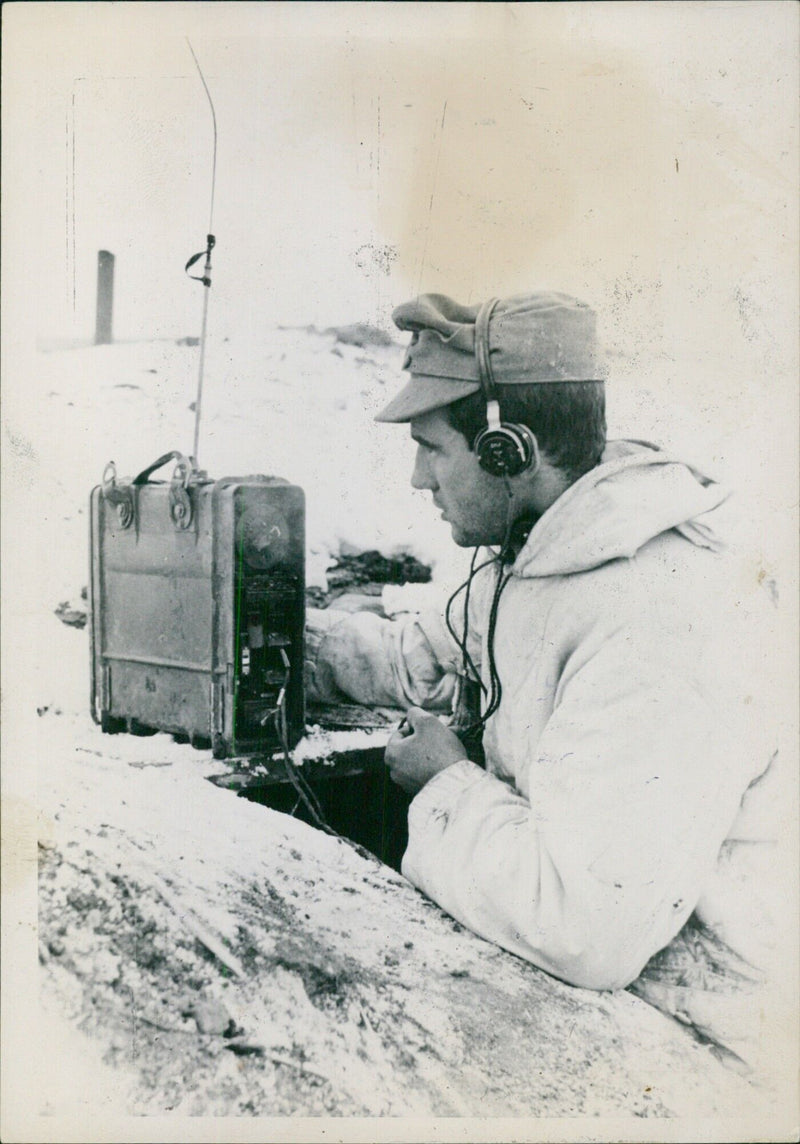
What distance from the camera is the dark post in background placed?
207cm

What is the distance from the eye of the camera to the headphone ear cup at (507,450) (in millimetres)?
1836

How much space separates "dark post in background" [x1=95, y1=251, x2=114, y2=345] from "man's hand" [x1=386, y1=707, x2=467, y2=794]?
1.05 m

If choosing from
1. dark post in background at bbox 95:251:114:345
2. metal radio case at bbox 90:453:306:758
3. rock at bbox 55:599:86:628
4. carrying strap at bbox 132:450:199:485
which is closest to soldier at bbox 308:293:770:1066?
metal radio case at bbox 90:453:306:758

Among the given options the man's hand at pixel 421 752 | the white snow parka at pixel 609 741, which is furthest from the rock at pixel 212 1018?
the man's hand at pixel 421 752

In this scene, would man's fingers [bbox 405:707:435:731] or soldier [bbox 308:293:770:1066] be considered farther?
man's fingers [bbox 405:707:435:731]

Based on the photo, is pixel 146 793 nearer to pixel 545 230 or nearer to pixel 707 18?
pixel 545 230

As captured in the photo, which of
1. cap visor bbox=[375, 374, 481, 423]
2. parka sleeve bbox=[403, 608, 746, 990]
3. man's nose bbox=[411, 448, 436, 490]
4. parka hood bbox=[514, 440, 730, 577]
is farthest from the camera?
man's nose bbox=[411, 448, 436, 490]

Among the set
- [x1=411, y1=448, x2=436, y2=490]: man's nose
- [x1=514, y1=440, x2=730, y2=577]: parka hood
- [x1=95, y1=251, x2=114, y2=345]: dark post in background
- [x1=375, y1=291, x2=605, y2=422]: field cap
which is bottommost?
[x1=514, y1=440, x2=730, y2=577]: parka hood

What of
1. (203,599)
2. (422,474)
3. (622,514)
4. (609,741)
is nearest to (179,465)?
(203,599)

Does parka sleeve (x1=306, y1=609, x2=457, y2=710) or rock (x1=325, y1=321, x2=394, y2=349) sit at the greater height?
rock (x1=325, y1=321, x2=394, y2=349)

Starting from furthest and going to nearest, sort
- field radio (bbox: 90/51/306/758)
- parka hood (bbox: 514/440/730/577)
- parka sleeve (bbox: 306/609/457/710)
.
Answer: parka sleeve (bbox: 306/609/457/710), field radio (bbox: 90/51/306/758), parka hood (bbox: 514/440/730/577)

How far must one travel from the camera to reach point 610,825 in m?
1.66

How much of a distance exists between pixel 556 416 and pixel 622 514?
0.24 meters

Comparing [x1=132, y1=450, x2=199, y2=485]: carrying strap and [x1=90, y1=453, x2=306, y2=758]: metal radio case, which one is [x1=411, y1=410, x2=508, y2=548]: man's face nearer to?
[x1=90, y1=453, x2=306, y2=758]: metal radio case
